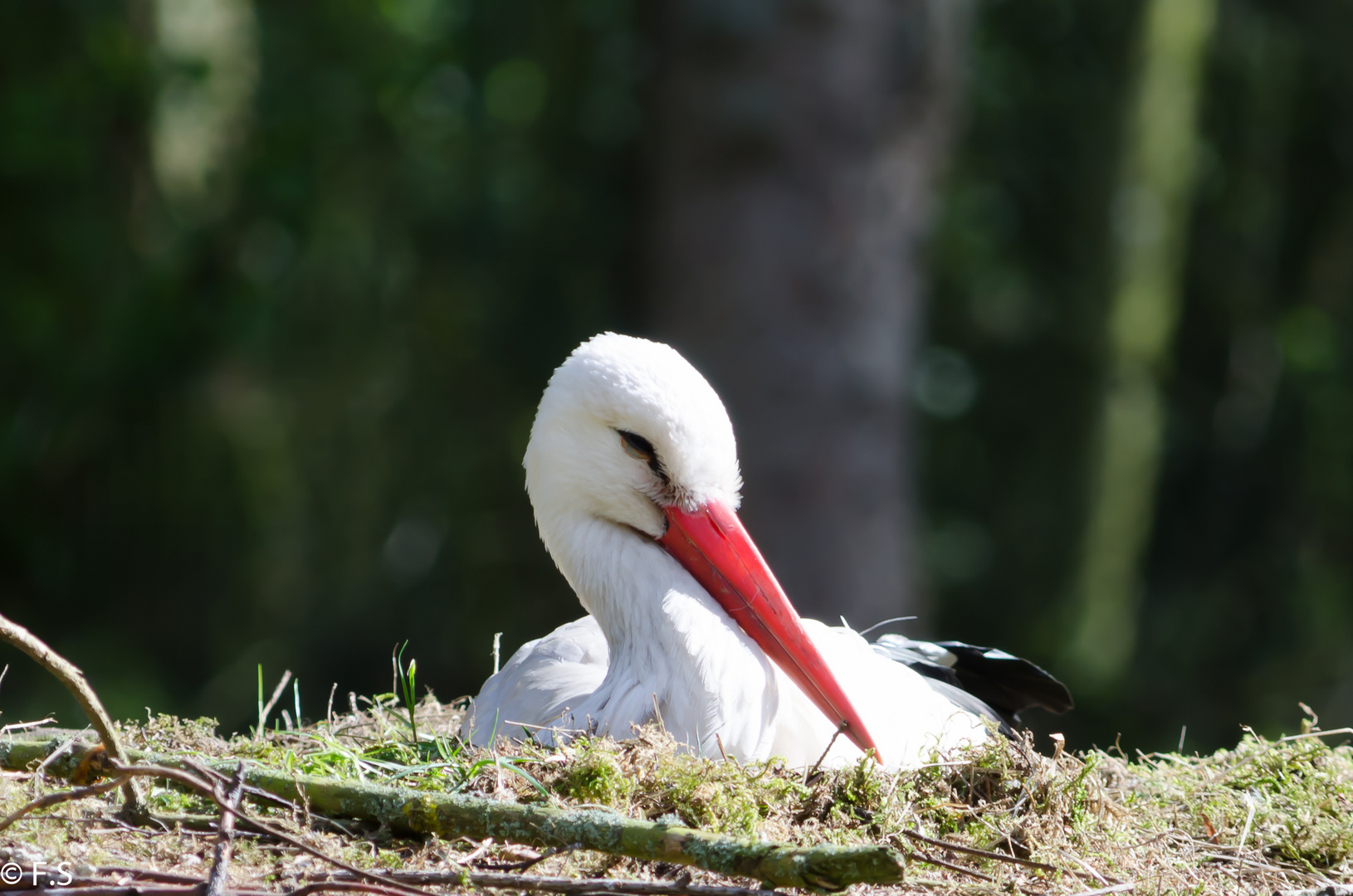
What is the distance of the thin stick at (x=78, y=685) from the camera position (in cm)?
147

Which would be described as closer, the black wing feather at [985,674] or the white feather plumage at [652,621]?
the white feather plumage at [652,621]

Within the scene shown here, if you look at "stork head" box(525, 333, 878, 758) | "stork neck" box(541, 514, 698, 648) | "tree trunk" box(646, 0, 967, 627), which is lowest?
"stork neck" box(541, 514, 698, 648)

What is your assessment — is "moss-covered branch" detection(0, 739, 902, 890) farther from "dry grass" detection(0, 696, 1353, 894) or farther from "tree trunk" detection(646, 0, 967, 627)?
"tree trunk" detection(646, 0, 967, 627)

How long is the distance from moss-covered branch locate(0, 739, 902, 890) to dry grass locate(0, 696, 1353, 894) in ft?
0.12

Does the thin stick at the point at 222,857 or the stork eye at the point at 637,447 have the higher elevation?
the stork eye at the point at 637,447

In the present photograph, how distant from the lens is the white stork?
7.53 ft

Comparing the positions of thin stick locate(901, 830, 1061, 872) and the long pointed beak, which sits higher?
the long pointed beak

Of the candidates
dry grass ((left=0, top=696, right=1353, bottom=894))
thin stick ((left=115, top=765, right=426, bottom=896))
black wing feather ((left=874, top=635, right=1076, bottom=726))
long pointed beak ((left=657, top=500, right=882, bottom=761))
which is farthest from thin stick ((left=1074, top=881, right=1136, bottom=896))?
black wing feather ((left=874, top=635, right=1076, bottom=726))

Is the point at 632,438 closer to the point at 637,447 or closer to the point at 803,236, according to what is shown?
the point at 637,447

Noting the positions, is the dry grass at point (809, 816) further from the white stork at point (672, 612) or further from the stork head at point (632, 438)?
the stork head at point (632, 438)

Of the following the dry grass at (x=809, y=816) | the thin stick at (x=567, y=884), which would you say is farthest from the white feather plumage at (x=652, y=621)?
the thin stick at (x=567, y=884)

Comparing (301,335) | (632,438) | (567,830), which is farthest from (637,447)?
(301,335)

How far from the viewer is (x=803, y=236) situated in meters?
5.84

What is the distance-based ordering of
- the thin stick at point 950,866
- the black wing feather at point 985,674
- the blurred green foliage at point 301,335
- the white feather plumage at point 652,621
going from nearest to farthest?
the thin stick at point 950,866 → the white feather plumage at point 652,621 → the black wing feather at point 985,674 → the blurred green foliage at point 301,335
